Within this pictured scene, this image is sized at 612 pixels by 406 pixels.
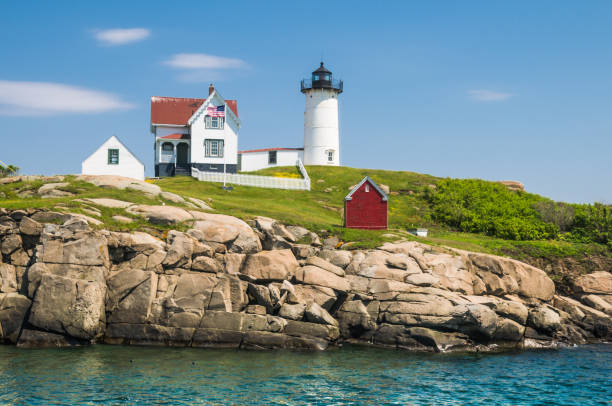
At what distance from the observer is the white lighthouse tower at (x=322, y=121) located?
67.3 m

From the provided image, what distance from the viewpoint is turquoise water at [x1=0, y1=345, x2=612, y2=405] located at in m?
19.3

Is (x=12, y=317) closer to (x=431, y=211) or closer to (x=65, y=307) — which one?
(x=65, y=307)

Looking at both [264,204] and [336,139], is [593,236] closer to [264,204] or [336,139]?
[264,204]

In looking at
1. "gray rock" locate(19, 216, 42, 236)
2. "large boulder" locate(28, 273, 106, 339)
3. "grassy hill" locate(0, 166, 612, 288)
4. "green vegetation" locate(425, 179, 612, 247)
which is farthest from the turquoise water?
"green vegetation" locate(425, 179, 612, 247)

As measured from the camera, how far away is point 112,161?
162 feet

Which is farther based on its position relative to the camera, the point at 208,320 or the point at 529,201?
the point at 529,201

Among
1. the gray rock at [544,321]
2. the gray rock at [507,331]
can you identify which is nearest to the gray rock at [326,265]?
the gray rock at [507,331]

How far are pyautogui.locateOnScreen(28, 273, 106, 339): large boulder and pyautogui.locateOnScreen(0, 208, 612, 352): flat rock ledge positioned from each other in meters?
0.04

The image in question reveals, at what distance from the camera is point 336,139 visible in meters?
68.2

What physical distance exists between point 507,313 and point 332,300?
8494mm

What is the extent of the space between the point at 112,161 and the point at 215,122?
1191 centimetres

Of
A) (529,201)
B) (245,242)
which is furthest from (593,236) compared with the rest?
(245,242)

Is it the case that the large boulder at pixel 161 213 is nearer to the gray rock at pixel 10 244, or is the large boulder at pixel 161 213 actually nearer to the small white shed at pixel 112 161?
the gray rock at pixel 10 244

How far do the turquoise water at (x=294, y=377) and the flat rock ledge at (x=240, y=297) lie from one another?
1115mm
